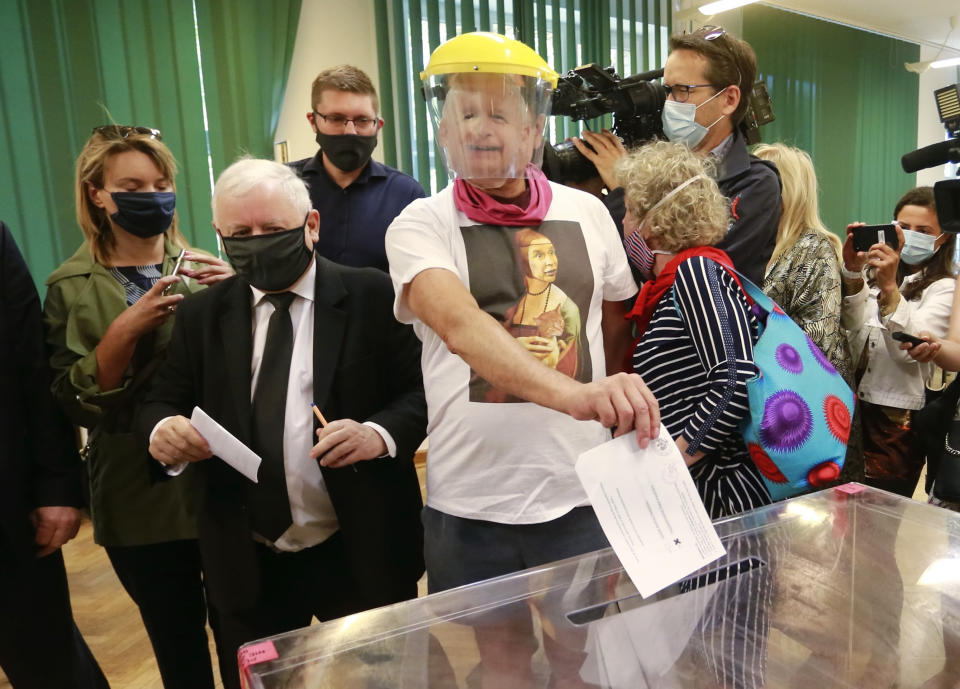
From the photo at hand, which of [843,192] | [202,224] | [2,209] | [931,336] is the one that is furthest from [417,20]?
[843,192]

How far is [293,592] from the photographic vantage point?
59.9 inches

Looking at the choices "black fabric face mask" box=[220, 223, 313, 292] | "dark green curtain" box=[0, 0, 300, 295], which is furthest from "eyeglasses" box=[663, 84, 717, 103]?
"dark green curtain" box=[0, 0, 300, 295]

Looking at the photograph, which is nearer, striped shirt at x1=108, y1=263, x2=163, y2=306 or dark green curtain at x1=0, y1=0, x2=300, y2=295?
striped shirt at x1=108, y1=263, x2=163, y2=306

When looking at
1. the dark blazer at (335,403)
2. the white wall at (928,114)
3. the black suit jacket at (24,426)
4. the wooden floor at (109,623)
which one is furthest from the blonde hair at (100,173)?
the white wall at (928,114)

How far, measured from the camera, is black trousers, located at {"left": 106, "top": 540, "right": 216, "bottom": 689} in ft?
5.49

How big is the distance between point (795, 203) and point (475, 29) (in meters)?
2.87

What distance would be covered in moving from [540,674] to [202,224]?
11.1ft

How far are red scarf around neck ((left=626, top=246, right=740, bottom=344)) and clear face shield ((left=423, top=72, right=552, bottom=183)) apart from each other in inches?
13.8

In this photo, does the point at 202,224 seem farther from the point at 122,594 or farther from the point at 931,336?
the point at 931,336

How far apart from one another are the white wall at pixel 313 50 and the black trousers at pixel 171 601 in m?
2.74

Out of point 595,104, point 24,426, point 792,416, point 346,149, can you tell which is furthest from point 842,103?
point 24,426

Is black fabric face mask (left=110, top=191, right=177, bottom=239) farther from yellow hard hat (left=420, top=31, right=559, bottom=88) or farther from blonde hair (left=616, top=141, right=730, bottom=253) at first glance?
blonde hair (left=616, top=141, right=730, bottom=253)

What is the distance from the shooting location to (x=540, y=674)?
2.65 feet

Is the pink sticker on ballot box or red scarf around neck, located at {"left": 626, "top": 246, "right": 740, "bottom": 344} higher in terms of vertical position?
red scarf around neck, located at {"left": 626, "top": 246, "right": 740, "bottom": 344}
